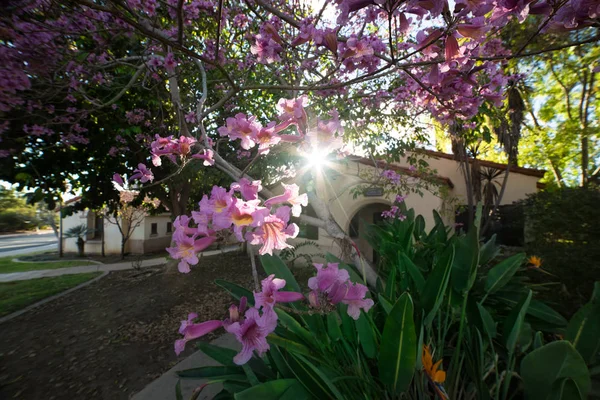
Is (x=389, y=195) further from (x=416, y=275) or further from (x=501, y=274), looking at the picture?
(x=416, y=275)

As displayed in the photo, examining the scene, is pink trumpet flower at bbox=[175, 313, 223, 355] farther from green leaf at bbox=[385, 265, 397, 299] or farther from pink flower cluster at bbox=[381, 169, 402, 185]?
pink flower cluster at bbox=[381, 169, 402, 185]

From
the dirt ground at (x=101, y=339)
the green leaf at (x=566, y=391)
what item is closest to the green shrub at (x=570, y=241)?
the green leaf at (x=566, y=391)

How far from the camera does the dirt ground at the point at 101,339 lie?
3.38 metres

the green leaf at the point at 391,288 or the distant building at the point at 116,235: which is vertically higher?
the green leaf at the point at 391,288

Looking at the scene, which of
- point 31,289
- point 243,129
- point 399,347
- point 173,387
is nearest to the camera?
point 399,347

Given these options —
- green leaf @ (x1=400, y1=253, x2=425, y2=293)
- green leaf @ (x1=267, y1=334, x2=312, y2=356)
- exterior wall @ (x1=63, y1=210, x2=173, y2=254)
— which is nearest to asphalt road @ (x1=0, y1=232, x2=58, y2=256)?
exterior wall @ (x1=63, y1=210, x2=173, y2=254)

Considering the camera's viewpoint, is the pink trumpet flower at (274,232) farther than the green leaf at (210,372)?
No

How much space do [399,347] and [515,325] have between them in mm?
594

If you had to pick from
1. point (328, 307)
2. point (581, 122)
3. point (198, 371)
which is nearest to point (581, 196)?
point (328, 307)

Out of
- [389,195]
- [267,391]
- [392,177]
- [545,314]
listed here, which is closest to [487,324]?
[545,314]

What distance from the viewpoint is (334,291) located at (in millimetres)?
814

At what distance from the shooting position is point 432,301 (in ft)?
4.14

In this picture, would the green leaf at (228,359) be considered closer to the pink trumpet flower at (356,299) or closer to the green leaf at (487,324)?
the pink trumpet flower at (356,299)

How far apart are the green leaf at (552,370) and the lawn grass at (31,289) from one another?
9.06 m
